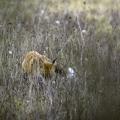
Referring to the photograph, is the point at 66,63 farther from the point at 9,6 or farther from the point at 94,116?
the point at 9,6

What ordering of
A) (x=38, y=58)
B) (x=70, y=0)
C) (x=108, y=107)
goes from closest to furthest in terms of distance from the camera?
1. (x=108, y=107)
2. (x=38, y=58)
3. (x=70, y=0)

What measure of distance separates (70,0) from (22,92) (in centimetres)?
591

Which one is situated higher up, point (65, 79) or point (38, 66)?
point (38, 66)

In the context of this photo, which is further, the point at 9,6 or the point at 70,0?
the point at 70,0

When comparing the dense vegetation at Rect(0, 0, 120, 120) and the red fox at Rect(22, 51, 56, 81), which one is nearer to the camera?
the dense vegetation at Rect(0, 0, 120, 120)

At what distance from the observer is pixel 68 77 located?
504 centimetres

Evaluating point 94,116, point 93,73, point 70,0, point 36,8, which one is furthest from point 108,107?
point 70,0

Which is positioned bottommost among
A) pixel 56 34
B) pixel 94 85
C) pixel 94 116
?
pixel 94 116

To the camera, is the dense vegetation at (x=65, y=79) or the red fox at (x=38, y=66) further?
the red fox at (x=38, y=66)

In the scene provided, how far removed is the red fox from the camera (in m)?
4.95

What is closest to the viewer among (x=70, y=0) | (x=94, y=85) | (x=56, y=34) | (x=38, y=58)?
(x=94, y=85)

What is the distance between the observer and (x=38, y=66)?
4926mm

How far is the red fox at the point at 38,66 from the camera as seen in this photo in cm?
495

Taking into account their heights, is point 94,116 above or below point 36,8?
below
